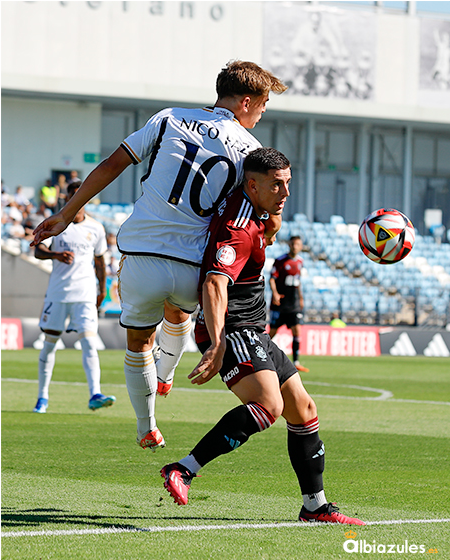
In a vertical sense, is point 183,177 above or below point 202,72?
below

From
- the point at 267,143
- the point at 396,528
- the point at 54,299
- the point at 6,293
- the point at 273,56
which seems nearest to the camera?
the point at 396,528

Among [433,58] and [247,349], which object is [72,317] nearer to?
[247,349]

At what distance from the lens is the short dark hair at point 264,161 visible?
14.7 ft

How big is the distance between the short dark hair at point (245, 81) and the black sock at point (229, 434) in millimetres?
1668

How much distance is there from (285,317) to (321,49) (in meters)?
18.1

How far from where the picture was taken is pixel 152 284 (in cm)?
471

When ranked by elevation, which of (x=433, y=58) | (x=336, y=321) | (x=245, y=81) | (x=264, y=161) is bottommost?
(x=336, y=321)

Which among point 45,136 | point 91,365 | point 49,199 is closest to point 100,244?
point 91,365

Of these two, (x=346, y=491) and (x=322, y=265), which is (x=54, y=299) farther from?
(x=322, y=265)

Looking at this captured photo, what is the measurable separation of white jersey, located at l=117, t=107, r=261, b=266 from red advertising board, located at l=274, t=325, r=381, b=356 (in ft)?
56.5

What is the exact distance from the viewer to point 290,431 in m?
4.69

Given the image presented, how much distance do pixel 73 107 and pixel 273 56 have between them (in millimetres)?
7460

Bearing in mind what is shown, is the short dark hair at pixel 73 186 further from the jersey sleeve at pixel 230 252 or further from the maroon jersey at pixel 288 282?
the maroon jersey at pixel 288 282

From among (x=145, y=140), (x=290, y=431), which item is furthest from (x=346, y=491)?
(x=145, y=140)
